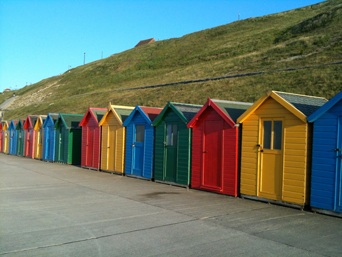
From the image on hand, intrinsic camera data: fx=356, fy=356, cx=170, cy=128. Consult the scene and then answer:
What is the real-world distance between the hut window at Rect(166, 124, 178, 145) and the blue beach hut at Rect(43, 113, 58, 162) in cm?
1135

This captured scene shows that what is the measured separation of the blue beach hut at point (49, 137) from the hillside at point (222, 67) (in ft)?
40.4

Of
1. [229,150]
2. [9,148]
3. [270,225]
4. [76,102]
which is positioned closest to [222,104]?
[229,150]

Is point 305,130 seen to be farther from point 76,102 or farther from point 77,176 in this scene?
point 76,102

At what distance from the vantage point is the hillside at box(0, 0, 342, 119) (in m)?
28.1

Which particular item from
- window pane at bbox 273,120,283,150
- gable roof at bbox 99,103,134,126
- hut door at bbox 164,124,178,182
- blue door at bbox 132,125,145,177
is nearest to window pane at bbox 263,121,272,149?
window pane at bbox 273,120,283,150

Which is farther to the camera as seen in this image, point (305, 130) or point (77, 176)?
point (77, 176)

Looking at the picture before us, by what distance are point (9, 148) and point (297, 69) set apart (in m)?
25.3

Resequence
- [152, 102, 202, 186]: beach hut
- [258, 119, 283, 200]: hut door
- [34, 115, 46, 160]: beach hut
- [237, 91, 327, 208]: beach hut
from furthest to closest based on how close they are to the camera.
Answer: [34, 115, 46, 160]: beach hut, [152, 102, 202, 186]: beach hut, [258, 119, 283, 200]: hut door, [237, 91, 327, 208]: beach hut

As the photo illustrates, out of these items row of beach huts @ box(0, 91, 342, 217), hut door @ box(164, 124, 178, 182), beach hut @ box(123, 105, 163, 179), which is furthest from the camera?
beach hut @ box(123, 105, 163, 179)

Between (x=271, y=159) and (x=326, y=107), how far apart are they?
200cm

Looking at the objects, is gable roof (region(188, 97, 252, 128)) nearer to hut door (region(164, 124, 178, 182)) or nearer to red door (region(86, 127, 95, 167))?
hut door (region(164, 124, 178, 182))

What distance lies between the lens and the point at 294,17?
62438 mm

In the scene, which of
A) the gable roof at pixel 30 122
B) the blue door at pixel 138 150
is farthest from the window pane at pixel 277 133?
the gable roof at pixel 30 122

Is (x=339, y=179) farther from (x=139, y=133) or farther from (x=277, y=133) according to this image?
(x=139, y=133)
